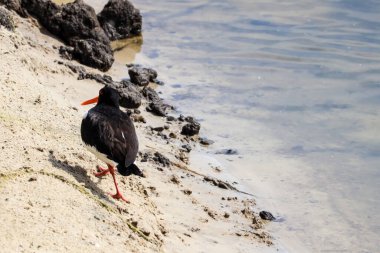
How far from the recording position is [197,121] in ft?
33.9

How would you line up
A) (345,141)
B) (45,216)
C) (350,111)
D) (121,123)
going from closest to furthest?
1. (45,216)
2. (121,123)
3. (345,141)
4. (350,111)

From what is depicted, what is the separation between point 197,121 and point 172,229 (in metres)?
3.87

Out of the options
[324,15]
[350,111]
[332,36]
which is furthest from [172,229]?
[324,15]

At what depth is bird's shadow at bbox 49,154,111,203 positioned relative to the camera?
6223mm

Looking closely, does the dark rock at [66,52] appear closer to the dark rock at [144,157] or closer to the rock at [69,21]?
the rock at [69,21]

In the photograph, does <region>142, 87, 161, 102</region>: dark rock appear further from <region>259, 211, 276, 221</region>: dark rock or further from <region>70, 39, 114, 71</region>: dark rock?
<region>259, 211, 276, 221</region>: dark rock

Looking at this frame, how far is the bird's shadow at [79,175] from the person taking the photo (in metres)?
6.22

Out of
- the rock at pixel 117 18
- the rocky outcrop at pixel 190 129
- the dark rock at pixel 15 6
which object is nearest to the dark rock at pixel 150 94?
the rocky outcrop at pixel 190 129

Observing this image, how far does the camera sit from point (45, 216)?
17.1ft

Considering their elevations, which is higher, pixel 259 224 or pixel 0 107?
pixel 0 107

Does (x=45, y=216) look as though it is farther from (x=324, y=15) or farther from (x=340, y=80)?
(x=324, y=15)

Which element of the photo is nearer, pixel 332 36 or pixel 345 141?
pixel 345 141

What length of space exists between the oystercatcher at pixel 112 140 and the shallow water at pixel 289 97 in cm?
197

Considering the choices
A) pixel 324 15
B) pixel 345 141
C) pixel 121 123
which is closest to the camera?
pixel 121 123
